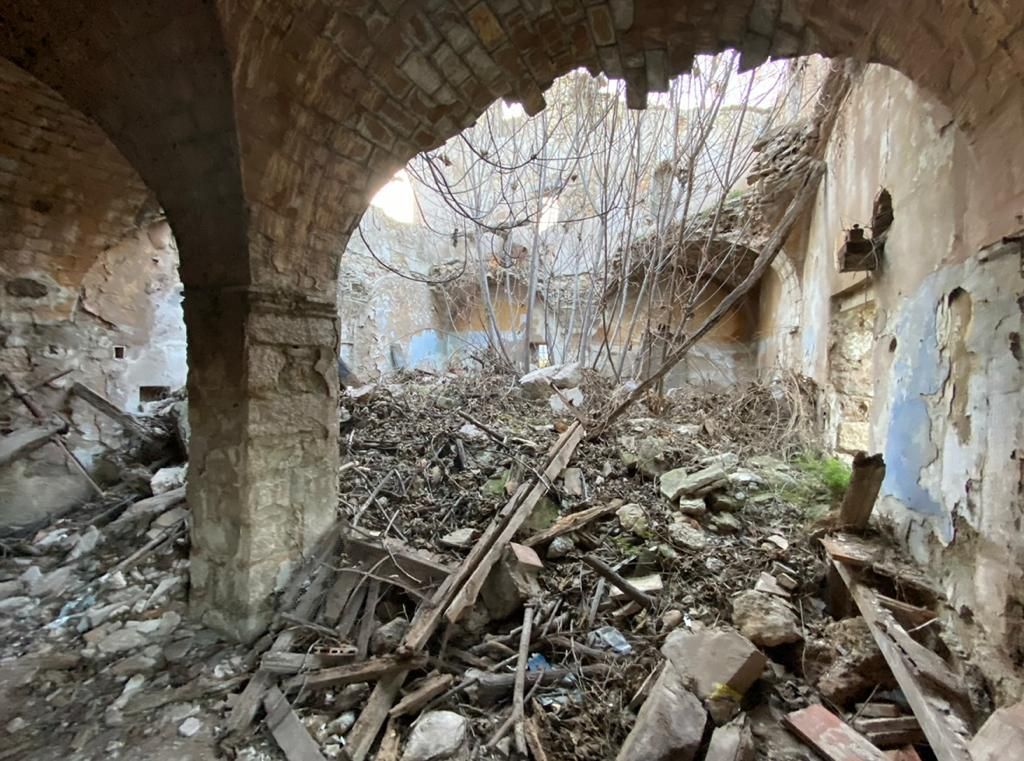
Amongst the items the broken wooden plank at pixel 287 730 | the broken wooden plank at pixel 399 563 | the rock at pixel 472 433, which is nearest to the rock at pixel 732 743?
the broken wooden plank at pixel 399 563

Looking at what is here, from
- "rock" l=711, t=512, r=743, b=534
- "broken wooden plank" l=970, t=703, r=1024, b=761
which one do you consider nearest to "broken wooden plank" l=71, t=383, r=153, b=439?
"rock" l=711, t=512, r=743, b=534

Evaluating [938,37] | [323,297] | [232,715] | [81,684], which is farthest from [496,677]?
[938,37]

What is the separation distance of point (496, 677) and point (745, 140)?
339 inches

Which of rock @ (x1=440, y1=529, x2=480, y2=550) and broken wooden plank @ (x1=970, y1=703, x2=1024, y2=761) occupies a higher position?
rock @ (x1=440, y1=529, x2=480, y2=550)

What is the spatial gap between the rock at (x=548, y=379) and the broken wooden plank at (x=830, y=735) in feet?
13.3

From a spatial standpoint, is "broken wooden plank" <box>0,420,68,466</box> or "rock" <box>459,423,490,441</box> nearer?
"broken wooden plank" <box>0,420,68,466</box>

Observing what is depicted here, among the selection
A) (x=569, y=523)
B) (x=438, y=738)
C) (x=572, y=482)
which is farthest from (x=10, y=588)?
(x=572, y=482)

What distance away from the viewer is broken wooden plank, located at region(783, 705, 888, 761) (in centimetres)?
194

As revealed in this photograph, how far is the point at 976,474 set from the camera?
2.33 metres

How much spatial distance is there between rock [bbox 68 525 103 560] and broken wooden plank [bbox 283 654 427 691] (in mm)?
2413

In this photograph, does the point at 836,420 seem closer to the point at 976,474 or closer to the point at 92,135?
the point at 976,474

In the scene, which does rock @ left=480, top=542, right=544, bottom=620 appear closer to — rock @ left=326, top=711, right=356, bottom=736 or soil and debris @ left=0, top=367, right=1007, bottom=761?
soil and debris @ left=0, top=367, right=1007, bottom=761

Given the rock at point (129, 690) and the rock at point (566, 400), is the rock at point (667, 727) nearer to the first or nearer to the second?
the rock at point (129, 690)

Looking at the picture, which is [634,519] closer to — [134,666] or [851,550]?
[851,550]
